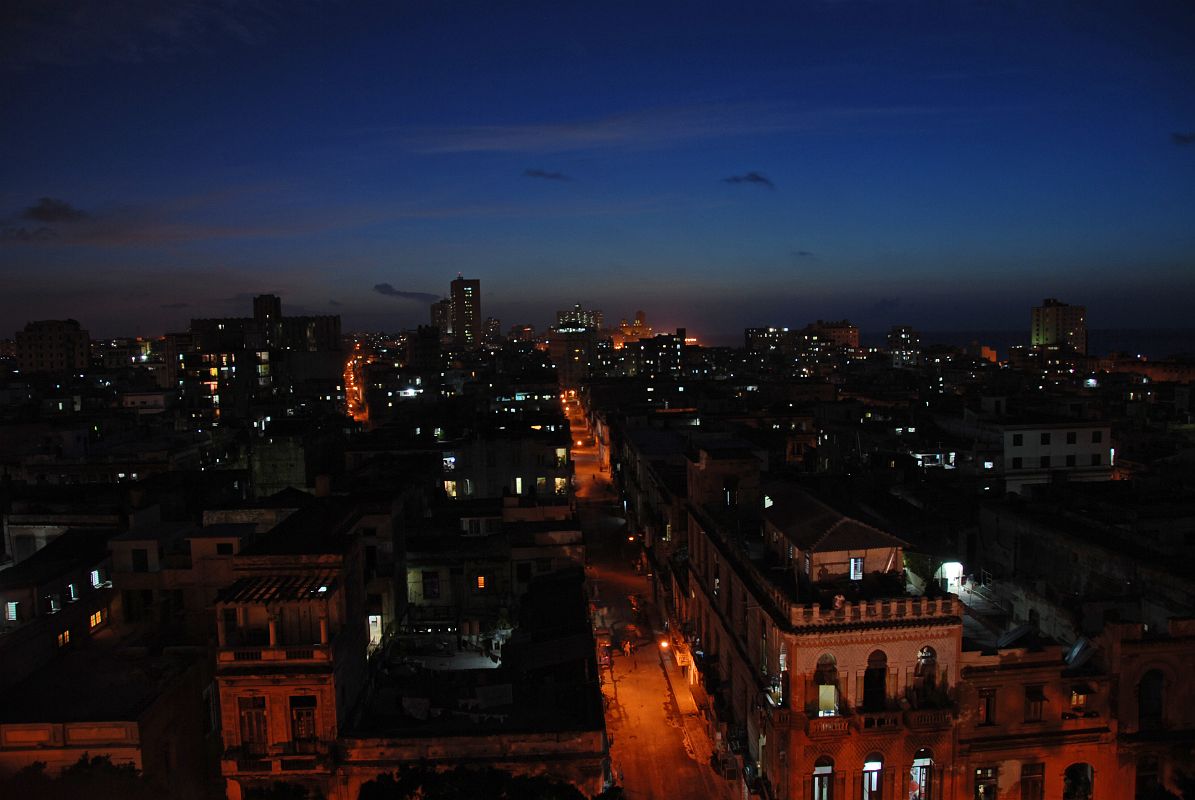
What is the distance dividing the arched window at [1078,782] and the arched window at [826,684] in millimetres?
7526

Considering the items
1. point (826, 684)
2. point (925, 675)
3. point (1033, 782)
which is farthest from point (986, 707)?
point (826, 684)

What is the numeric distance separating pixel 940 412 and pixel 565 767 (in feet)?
191

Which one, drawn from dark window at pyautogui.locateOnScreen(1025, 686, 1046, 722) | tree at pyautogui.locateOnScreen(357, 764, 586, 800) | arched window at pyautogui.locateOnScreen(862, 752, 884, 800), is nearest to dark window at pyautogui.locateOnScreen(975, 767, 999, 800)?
dark window at pyautogui.locateOnScreen(1025, 686, 1046, 722)

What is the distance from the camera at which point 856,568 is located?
26688mm

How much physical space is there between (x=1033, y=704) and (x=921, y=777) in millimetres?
3977

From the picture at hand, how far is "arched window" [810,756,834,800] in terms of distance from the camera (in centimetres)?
2400

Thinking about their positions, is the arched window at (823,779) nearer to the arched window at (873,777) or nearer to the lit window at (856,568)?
the arched window at (873,777)

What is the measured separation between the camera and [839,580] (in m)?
26.5

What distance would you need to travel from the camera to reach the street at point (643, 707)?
29.3 meters

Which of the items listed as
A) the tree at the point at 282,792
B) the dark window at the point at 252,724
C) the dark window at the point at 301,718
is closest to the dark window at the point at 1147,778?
the tree at the point at 282,792

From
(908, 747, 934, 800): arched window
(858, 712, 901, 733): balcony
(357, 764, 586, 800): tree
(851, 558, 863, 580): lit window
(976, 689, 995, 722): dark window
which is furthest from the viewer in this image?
(851, 558, 863, 580): lit window

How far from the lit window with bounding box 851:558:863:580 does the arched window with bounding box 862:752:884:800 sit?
5.28 meters

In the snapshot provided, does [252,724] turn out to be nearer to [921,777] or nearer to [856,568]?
[856,568]

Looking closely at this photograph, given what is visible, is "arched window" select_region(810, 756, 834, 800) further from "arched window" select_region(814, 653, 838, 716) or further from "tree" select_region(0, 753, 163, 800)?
"tree" select_region(0, 753, 163, 800)
